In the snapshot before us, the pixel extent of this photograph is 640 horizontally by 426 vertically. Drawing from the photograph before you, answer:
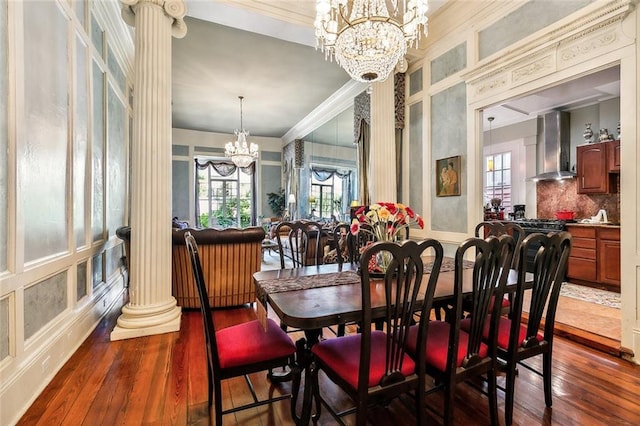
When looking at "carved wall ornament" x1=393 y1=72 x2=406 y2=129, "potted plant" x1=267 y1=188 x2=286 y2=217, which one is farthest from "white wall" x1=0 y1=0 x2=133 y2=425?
"potted plant" x1=267 y1=188 x2=286 y2=217

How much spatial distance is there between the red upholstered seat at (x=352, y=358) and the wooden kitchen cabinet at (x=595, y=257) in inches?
155

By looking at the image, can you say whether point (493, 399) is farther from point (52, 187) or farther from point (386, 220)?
point (52, 187)

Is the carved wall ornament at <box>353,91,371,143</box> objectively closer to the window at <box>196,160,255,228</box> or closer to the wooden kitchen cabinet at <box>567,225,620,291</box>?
the wooden kitchen cabinet at <box>567,225,620,291</box>

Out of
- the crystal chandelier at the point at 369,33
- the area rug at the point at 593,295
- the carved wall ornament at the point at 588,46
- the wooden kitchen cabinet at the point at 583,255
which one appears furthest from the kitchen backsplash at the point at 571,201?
the crystal chandelier at the point at 369,33

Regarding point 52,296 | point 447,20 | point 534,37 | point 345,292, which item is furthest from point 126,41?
point 534,37

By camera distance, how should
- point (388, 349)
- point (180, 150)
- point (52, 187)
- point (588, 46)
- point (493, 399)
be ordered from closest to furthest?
point (388, 349), point (493, 399), point (52, 187), point (588, 46), point (180, 150)

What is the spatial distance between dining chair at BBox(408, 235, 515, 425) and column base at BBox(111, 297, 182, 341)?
7.80 feet

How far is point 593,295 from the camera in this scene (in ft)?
13.4

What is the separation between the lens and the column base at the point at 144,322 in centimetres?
281

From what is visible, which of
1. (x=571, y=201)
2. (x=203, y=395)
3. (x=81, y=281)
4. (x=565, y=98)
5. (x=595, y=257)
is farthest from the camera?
(x=571, y=201)

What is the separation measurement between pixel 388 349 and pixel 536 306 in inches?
39.9

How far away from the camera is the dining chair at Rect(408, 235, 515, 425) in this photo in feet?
4.72

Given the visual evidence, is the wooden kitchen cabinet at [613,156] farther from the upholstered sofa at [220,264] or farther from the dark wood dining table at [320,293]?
the upholstered sofa at [220,264]

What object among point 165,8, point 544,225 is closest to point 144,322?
point 165,8
